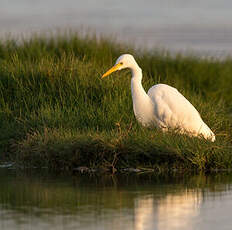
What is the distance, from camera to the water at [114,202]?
216 inches

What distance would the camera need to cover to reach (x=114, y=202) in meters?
6.46

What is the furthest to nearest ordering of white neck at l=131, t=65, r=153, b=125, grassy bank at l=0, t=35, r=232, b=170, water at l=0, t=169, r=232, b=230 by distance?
1. white neck at l=131, t=65, r=153, b=125
2. grassy bank at l=0, t=35, r=232, b=170
3. water at l=0, t=169, r=232, b=230

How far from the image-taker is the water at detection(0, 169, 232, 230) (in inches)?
216

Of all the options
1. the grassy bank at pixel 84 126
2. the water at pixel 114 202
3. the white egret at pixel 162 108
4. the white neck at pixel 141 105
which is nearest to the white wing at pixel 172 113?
the white egret at pixel 162 108

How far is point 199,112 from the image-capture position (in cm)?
1112

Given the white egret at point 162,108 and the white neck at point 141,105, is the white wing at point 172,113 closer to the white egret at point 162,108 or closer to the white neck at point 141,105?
the white egret at point 162,108

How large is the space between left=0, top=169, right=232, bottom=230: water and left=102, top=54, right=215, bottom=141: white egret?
1.85m

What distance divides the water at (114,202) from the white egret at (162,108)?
72.8 inches

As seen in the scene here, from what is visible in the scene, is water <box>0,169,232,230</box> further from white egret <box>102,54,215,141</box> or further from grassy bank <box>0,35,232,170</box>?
white egret <box>102,54,215,141</box>

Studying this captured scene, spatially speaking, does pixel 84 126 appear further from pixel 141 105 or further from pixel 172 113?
pixel 172 113

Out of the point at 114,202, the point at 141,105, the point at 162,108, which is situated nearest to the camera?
the point at 114,202

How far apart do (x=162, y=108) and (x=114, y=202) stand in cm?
361

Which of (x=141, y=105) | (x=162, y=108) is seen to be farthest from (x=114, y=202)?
(x=162, y=108)

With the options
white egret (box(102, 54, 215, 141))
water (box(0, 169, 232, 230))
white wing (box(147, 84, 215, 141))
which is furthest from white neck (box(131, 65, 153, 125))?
water (box(0, 169, 232, 230))
